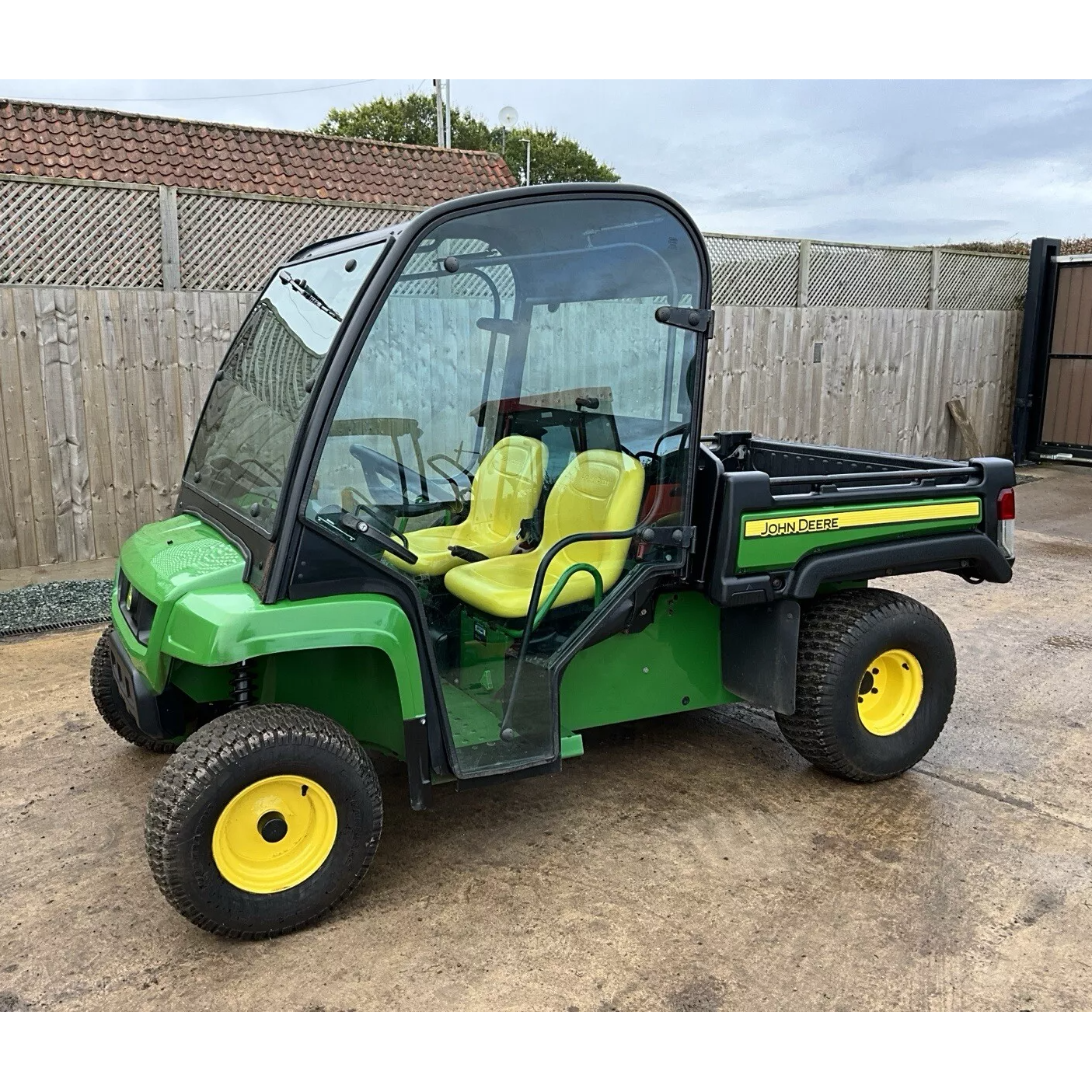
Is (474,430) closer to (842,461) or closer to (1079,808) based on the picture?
(842,461)

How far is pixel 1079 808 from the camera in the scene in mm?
3537

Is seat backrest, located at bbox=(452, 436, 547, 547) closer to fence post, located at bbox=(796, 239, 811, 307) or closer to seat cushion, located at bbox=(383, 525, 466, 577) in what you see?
seat cushion, located at bbox=(383, 525, 466, 577)

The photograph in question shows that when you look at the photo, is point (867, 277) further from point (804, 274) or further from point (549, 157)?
point (549, 157)

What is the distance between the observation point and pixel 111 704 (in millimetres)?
3768

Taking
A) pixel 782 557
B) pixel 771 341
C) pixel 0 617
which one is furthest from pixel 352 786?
pixel 771 341

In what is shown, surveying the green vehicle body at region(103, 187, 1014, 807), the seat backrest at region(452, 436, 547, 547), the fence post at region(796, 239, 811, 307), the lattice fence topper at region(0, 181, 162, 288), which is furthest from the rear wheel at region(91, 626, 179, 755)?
the fence post at region(796, 239, 811, 307)

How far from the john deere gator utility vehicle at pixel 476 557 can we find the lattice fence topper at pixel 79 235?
12.8ft

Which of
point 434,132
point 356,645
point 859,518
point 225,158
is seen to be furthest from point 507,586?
point 434,132

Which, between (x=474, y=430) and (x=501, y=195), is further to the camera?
(x=474, y=430)

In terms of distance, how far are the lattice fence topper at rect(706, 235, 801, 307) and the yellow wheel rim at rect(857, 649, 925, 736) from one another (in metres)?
6.08

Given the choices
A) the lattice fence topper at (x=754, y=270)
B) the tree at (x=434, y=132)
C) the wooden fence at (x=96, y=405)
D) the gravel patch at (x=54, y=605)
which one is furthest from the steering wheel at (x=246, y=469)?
the tree at (x=434, y=132)

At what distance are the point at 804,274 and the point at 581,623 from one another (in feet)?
25.1

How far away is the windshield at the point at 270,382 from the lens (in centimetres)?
286
